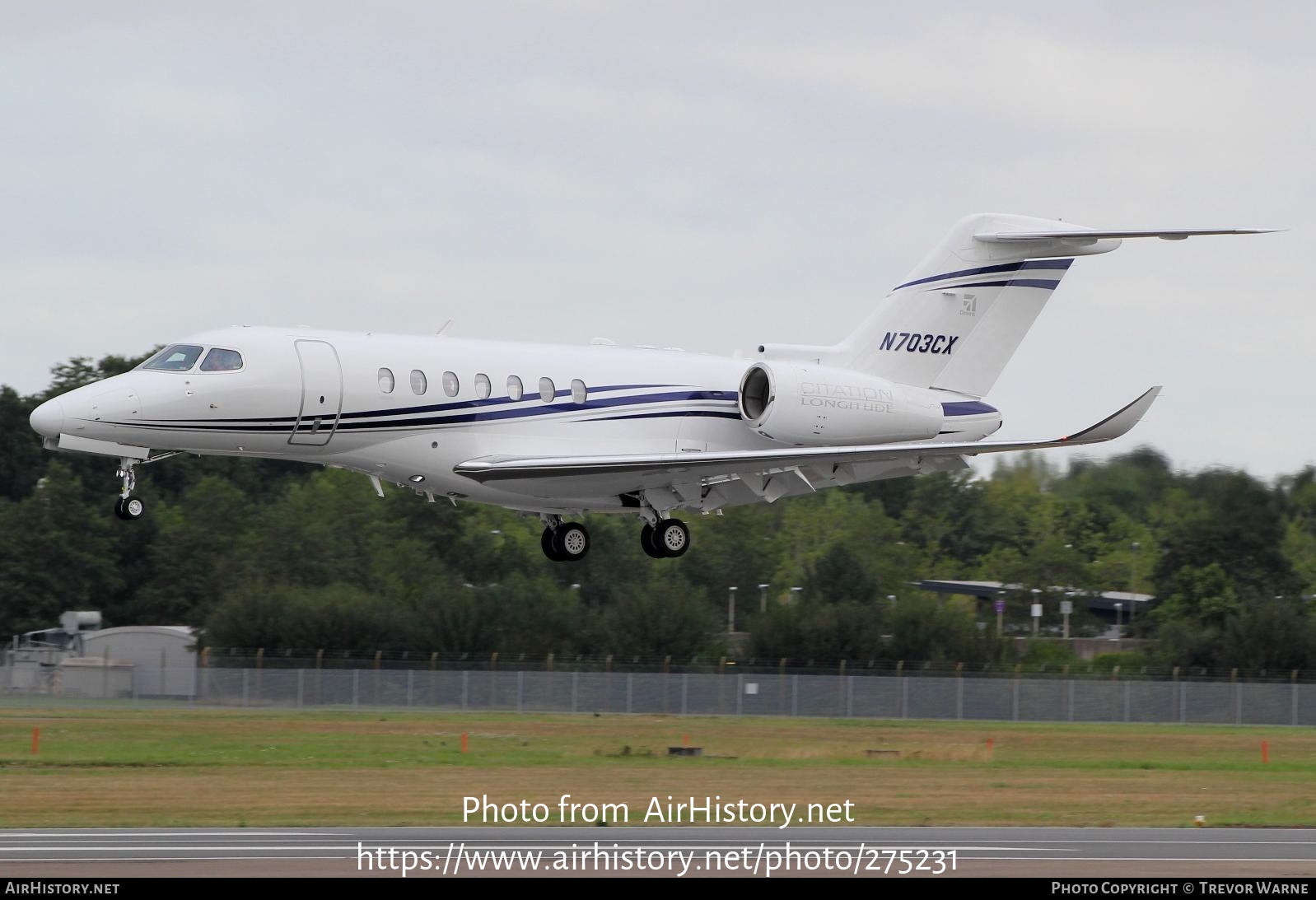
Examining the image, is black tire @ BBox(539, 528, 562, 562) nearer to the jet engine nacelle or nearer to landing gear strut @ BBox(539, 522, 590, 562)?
landing gear strut @ BBox(539, 522, 590, 562)

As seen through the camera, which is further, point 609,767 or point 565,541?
point 609,767

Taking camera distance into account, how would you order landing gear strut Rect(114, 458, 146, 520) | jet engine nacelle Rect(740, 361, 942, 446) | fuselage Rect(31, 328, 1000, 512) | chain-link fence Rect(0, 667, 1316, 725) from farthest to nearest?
chain-link fence Rect(0, 667, 1316, 725)
jet engine nacelle Rect(740, 361, 942, 446)
fuselage Rect(31, 328, 1000, 512)
landing gear strut Rect(114, 458, 146, 520)

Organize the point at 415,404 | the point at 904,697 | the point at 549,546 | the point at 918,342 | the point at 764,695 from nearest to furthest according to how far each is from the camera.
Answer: the point at 415,404 < the point at 549,546 < the point at 918,342 < the point at 764,695 < the point at 904,697

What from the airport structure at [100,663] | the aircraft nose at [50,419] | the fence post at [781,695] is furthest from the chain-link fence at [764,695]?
the aircraft nose at [50,419]

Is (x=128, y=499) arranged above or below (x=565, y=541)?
above

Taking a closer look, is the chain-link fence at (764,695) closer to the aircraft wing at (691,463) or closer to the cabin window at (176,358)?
the aircraft wing at (691,463)

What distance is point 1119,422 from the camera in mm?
25062

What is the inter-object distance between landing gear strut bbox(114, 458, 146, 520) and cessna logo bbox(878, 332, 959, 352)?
1229 centimetres

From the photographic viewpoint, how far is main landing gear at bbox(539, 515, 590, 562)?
91.8ft

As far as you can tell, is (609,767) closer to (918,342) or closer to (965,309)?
(918,342)

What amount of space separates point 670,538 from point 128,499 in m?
8.20

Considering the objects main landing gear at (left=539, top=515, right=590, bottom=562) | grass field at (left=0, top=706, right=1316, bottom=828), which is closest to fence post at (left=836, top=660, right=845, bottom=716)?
grass field at (left=0, top=706, right=1316, bottom=828)

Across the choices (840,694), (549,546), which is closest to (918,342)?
(549,546)

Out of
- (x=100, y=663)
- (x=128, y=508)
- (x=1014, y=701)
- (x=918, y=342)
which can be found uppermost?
(x=918, y=342)
